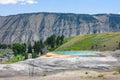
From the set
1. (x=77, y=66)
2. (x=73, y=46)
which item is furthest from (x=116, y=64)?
(x=73, y=46)

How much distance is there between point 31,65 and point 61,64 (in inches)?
239

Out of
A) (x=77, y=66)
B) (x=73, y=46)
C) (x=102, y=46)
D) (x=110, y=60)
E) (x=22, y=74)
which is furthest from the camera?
(x=73, y=46)

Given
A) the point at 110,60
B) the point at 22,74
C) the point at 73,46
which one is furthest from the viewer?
the point at 73,46

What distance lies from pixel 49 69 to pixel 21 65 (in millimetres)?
5845

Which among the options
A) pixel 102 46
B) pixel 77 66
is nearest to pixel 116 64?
pixel 77 66

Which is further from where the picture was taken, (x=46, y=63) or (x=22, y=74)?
(x=46, y=63)

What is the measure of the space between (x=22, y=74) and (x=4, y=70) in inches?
147

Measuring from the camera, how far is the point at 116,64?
7325 cm

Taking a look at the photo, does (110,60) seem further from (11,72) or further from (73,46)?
(73,46)

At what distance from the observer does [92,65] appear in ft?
234

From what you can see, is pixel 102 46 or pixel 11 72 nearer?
pixel 11 72

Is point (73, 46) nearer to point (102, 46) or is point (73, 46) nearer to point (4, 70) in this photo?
point (102, 46)

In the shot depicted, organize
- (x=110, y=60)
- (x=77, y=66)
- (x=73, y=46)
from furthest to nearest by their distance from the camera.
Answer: (x=73, y=46) → (x=110, y=60) → (x=77, y=66)

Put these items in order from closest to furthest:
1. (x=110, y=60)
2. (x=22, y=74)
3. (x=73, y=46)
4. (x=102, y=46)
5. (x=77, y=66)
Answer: (x=22, y=74), (x=77, y=66), (x=110, y=60), (x=102, y=46), (x=73, y=46)
